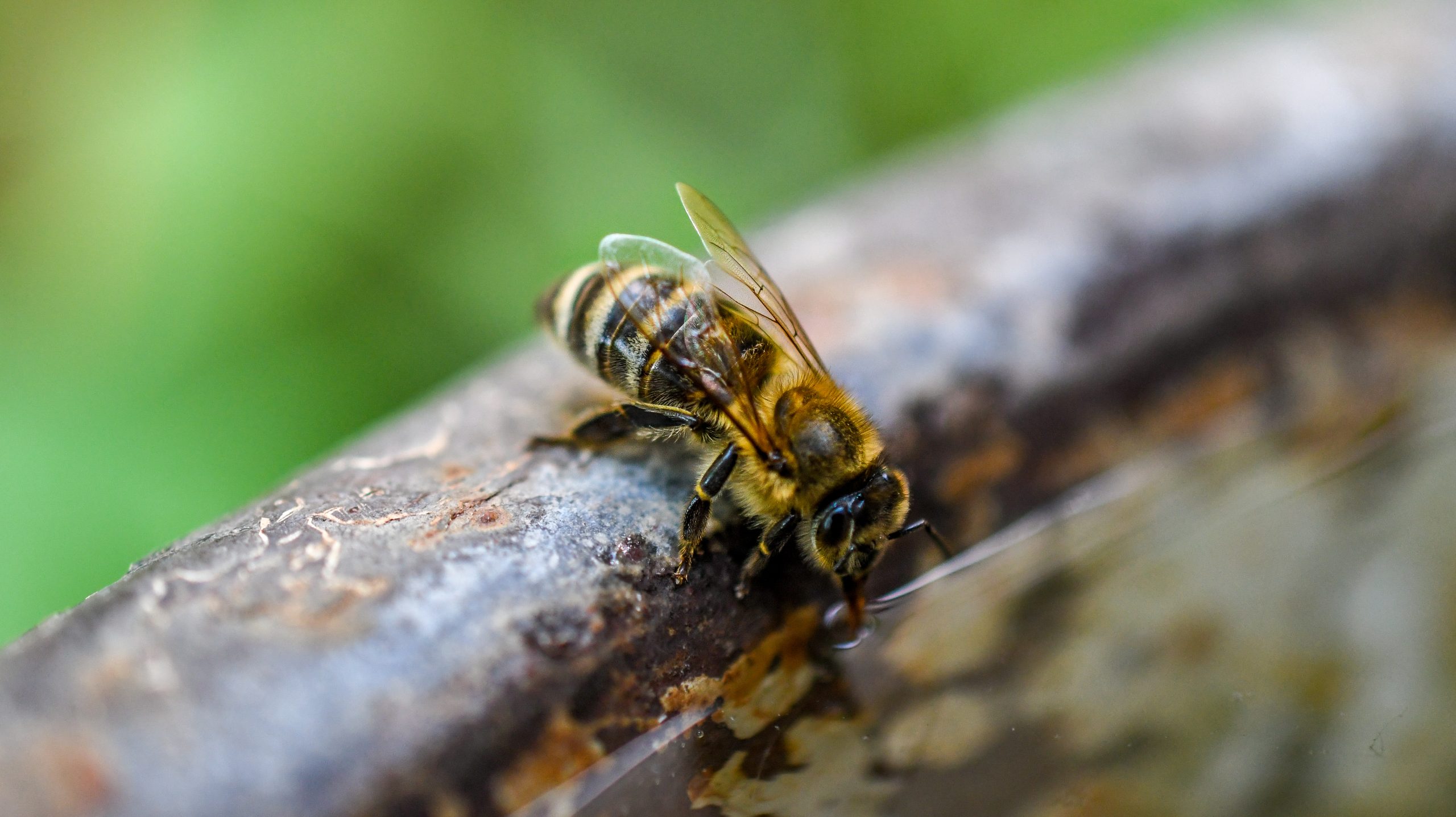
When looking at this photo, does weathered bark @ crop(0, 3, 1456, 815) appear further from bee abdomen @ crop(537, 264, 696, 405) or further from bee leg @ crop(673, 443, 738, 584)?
bee abdomen @ crop(537, 264, 696, 405)

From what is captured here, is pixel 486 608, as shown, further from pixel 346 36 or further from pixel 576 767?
pixel 346 36

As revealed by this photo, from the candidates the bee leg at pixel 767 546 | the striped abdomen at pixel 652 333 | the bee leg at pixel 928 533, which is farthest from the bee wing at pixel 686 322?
the bee leg at pixel 928 533

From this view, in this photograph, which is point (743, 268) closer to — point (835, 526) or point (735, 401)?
point (735, 401)

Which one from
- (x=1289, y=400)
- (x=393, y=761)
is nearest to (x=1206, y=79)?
(x=1289, y=400)

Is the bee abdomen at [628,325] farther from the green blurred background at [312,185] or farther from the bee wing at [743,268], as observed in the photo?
the green blurred background at [312,185]

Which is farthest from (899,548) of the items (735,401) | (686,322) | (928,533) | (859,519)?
(686,322)

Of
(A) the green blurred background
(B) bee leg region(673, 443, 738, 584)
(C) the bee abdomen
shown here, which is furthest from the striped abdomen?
(A) the green blurred background
